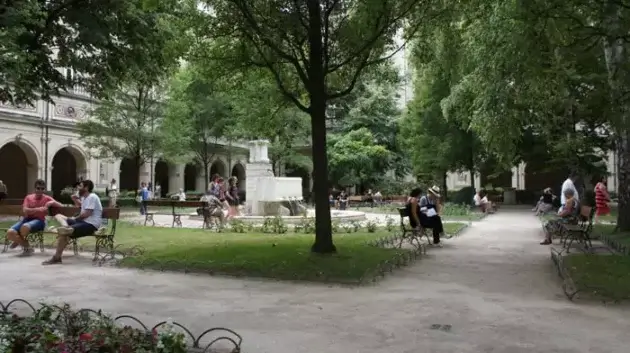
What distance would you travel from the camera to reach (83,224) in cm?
1012

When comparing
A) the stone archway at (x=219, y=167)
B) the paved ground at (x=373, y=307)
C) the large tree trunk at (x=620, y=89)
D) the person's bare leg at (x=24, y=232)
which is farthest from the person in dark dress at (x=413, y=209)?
the stone archway at (x=219, y=167)

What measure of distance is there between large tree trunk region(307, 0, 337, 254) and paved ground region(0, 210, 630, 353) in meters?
1.72

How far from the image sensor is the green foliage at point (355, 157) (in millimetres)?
38062

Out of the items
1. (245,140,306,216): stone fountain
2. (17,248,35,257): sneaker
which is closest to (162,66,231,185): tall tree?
(245,140,306,216): stone fountain

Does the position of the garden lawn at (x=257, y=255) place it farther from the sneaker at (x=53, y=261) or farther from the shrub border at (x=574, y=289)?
the shrub border at (x=574, y=289)

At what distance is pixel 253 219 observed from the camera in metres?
18.5

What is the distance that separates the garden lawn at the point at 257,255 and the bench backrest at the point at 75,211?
75 centimetres

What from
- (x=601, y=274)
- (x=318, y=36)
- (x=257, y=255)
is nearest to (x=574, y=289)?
(x=601, y=274)

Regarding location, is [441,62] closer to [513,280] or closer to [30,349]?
[513,280]

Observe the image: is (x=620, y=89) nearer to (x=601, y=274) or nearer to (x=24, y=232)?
(x=601, y=274)

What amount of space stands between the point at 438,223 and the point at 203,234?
19.7 feet

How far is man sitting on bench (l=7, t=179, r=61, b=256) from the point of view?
35.4ft

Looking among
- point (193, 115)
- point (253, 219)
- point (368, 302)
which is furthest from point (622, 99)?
point (193, 115)

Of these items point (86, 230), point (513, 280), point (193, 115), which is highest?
point (193, 115)
